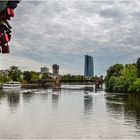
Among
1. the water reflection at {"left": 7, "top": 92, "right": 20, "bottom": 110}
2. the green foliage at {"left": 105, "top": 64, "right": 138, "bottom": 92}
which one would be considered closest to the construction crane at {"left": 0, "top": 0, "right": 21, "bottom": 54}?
the water reflection at {"left": 7, "top": 92, "right": 20, "bottom": 110}

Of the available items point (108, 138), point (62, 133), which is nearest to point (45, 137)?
point (62, 133)

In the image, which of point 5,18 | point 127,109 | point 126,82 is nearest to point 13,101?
point 127,109

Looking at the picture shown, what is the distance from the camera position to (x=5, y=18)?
817 centimetres

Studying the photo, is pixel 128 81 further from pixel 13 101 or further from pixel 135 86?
pixel 13 101

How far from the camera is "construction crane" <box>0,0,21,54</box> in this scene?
7748 millimetres

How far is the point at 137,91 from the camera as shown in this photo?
423 ft

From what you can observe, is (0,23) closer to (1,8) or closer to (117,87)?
(1,8)

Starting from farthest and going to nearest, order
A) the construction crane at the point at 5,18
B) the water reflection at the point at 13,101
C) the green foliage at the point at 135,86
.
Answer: the green foliage at the point at 135,86, the water reflection at the point at 13,101, the construction crane at the point at 5,18

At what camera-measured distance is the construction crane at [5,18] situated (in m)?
7.75

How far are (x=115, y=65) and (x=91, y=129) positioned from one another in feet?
511

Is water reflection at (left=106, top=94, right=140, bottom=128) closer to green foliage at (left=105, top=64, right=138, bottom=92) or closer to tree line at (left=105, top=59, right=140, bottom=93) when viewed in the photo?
tree line at (left=105, top=59, right=140, bottom=93)

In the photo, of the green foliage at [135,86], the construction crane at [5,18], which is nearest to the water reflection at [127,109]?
the construction crane at [5,18]

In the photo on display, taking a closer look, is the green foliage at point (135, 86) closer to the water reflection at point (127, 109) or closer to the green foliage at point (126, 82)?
the green foliage at point (126, 82)

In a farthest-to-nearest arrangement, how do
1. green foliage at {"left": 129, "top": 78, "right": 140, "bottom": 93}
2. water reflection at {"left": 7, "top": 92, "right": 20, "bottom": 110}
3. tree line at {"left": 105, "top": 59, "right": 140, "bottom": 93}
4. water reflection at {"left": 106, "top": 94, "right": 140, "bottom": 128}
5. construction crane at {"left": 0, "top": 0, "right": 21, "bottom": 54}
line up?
1. tree line at {"left": 105, "top": 59, "right": 140, "bottom": 93}
2. green foliage at {"left": 129, "top": 78, "right": 140, "bottom": 93}
3. water reflection at {"left": 7, "top": 92, "right": 20, "bottom": 110}
4. water reflection at {"left": 106, "top": 94, "right": 140, "bottom": 128}
5. construction crane at {"left": 0, "top": 0, "right": 21, "bottom": 54}
